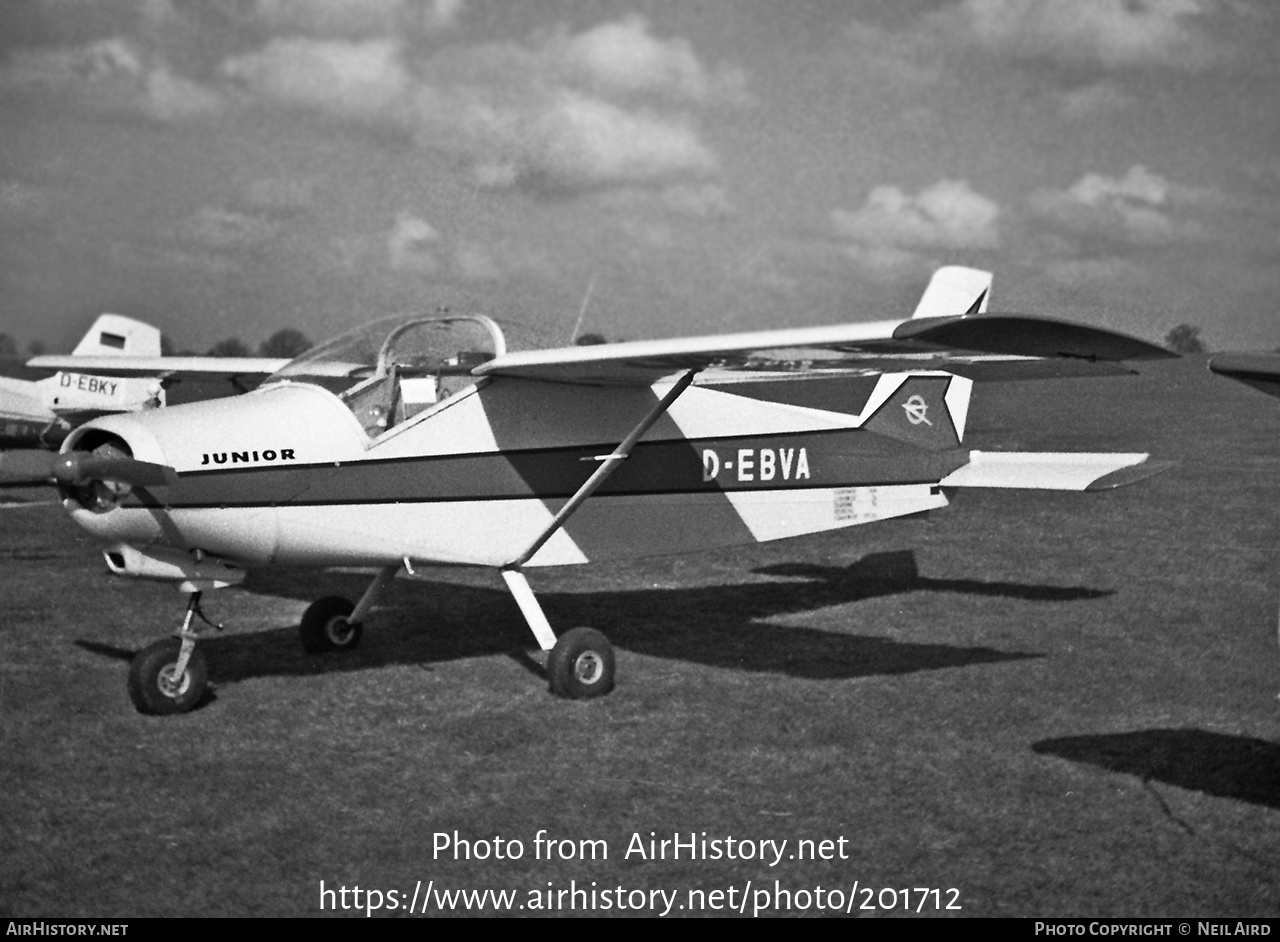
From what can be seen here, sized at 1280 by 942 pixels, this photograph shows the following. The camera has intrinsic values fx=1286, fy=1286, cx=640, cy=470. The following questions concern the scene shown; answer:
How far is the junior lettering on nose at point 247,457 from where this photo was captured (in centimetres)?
654

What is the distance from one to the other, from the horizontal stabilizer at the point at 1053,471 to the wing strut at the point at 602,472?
8.15 ft

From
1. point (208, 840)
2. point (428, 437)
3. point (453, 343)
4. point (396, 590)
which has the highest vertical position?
point (453, 343)

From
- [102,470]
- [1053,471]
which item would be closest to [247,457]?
[102,470]

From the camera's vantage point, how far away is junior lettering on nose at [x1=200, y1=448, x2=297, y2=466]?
654 centimetres

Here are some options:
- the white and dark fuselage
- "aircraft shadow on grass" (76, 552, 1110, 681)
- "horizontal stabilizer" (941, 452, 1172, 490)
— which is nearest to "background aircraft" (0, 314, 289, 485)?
"aircraft shadow on grass" (76, 552, 1110, 681)

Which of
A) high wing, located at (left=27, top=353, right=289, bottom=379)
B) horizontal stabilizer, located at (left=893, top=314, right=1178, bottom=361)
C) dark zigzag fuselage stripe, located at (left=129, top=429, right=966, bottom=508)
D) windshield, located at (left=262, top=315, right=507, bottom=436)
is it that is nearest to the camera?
horizontal stabilizer, located at (left=893, top=314, right=1178, bottom=361)

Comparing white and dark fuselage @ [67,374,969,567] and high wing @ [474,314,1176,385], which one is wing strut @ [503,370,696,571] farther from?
high wing @ [474,314,1176,385]

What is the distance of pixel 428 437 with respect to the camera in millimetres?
7219

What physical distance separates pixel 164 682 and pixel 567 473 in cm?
249

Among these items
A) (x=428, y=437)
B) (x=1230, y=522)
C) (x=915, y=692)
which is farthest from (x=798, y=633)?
(x=1230, y=522)

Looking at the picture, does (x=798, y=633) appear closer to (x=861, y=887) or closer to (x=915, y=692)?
(x=915, y=692)

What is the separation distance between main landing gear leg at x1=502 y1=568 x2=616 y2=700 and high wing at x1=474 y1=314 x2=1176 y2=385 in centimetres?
146

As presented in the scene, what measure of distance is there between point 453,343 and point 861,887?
4100 mm

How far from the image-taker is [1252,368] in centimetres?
432
